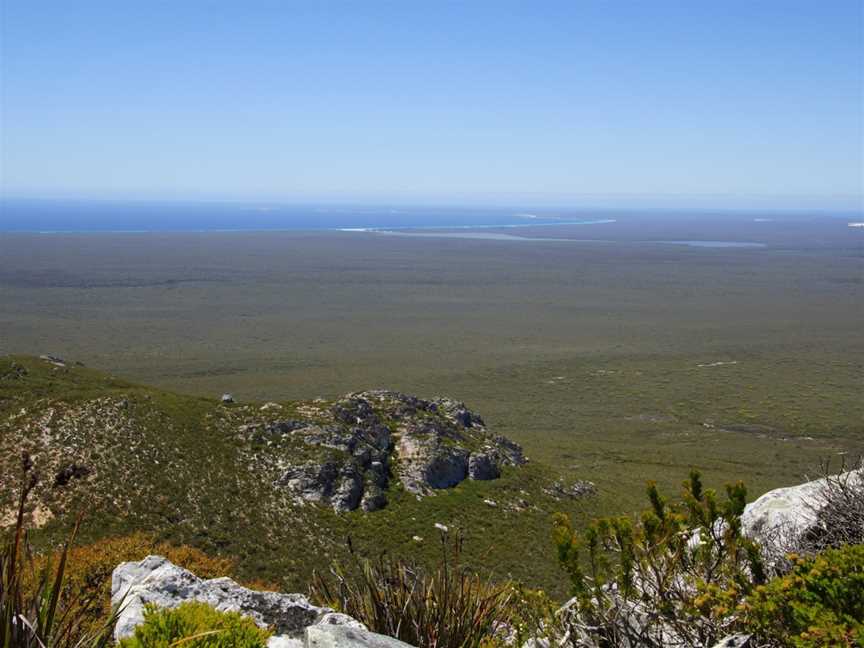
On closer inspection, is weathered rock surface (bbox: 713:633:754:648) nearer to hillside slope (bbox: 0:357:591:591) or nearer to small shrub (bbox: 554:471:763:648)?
small shrub (bbox: 554:471:763:648)

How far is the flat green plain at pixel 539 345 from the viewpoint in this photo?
49062mm

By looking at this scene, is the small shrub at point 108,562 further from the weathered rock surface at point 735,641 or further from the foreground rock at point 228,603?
the weathered rock surface at point 735,641

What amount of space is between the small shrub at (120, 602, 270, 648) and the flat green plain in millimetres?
21612

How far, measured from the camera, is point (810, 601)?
5.33 metres

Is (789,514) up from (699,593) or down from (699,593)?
down

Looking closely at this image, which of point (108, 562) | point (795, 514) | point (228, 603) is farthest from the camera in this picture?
point (108, 562)

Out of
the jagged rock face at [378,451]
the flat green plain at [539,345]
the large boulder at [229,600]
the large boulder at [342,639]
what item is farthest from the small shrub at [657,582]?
the jagged rock face at [378,451]

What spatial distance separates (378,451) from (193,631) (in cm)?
2630

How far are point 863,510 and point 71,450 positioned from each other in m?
24.9

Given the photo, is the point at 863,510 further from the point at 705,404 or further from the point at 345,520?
the point at 705,404

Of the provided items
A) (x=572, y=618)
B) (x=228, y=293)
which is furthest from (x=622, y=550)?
(x=228, y=293)

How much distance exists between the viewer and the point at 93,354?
71.9 meters

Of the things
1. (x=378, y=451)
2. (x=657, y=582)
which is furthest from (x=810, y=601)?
(x=378, y=451)

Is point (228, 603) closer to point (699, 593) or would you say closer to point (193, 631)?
point (193, 631)
